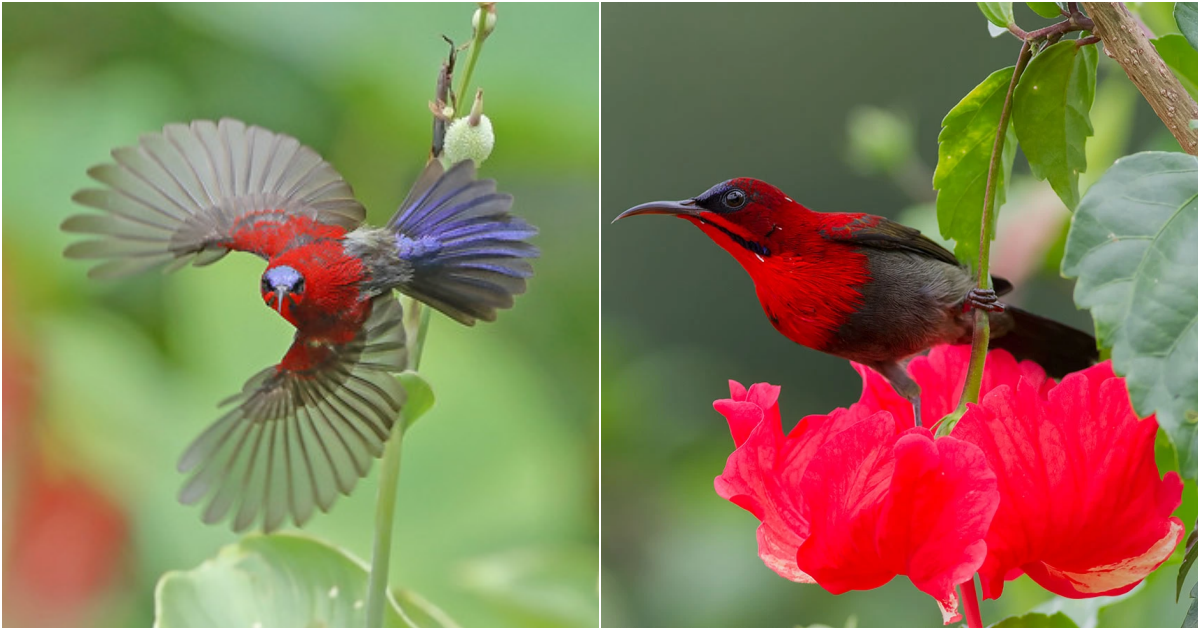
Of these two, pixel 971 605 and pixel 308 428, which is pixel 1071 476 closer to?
pixel 971 605

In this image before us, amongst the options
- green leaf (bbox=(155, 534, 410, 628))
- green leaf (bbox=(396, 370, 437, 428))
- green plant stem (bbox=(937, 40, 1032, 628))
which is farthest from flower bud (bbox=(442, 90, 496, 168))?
green plant stem (bbox=(937, 40, 1032, 628))

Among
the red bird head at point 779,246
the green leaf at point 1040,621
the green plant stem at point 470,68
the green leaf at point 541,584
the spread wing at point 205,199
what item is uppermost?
the green plant stem at point 470,68

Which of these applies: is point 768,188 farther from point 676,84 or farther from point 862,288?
point 676,84

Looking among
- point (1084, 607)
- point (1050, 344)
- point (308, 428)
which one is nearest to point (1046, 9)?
point (1050, 344)

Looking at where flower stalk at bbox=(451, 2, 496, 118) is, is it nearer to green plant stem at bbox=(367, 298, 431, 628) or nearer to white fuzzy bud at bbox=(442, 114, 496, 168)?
white fuzzy bud at bbox=(442, 114, 496, 168)

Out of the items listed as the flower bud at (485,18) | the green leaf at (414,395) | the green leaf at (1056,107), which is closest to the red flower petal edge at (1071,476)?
the green leaf at (1056,107)

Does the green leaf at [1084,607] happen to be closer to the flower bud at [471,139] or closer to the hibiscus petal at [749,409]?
the hibiscus petal at [749,409]

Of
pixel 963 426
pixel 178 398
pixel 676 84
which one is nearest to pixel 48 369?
pixel 178 398
